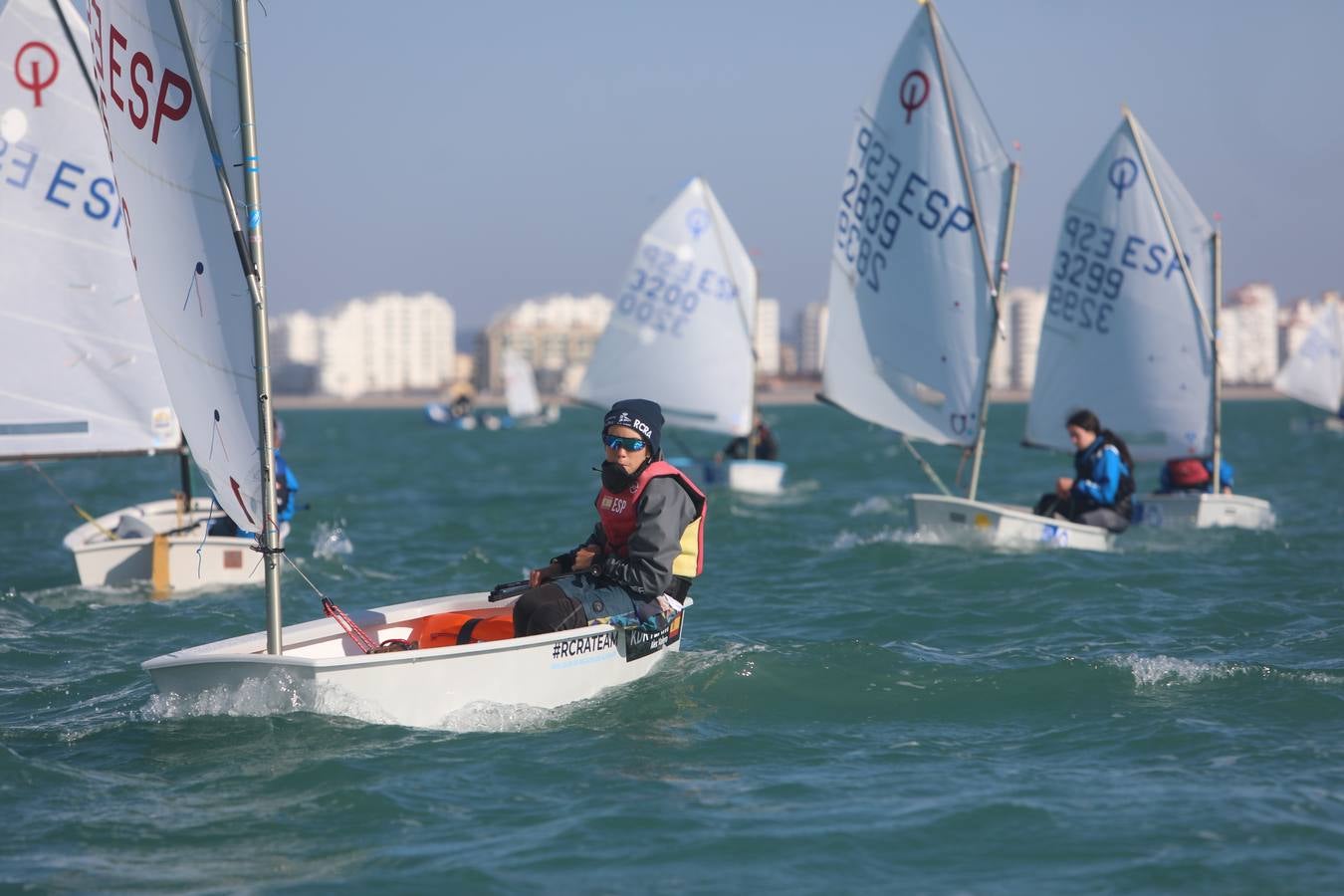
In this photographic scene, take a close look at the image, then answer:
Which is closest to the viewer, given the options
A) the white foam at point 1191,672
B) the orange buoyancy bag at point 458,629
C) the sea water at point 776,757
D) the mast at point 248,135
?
the sea water at point 776,757

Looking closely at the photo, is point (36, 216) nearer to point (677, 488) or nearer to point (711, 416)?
point (677, 488)

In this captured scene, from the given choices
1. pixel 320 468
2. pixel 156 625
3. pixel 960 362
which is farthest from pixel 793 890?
pixel 320 468

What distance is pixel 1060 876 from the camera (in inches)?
185

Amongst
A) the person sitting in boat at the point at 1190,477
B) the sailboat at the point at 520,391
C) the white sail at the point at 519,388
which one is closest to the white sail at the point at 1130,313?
the person sitting in boat at the point at 1190,477

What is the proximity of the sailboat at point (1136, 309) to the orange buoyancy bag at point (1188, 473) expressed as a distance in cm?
20

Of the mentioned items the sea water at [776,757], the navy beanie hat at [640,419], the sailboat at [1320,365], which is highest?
the sailboat at [1320,365]

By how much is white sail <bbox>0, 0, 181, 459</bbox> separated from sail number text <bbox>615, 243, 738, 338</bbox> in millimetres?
11265

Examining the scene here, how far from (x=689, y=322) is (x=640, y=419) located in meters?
14.6

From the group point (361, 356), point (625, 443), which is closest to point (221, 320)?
point (625, 443)

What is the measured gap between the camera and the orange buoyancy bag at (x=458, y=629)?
7.04 m

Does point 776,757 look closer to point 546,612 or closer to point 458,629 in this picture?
point 546,612

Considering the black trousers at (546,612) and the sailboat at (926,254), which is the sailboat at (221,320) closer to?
the black trousers at (546,612)

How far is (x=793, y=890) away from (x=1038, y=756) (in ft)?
6.11

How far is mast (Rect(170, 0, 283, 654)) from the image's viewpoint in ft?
18.2
